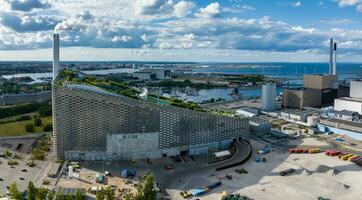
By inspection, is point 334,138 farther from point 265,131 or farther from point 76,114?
point 76,114

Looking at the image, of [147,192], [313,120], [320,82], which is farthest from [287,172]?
[320,82]

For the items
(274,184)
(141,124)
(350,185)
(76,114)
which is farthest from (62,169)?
(350,185)

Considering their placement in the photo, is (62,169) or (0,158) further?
(0,158)

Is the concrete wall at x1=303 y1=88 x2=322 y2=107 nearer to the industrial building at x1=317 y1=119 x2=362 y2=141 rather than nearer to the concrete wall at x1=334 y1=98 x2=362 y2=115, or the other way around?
the concrete wall at x1=334 y1=98 x2=362 y2=115

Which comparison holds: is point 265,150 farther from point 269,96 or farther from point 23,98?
point 23,98

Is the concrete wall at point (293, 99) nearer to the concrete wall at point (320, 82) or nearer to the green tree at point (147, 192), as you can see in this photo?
the concrete wall at point (320, 82)

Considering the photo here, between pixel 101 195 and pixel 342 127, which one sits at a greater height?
pixel 342 127

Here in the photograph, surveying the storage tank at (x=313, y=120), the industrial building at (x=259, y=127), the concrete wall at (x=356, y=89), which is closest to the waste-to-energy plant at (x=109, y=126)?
the industrial building at (x=259, y=127)

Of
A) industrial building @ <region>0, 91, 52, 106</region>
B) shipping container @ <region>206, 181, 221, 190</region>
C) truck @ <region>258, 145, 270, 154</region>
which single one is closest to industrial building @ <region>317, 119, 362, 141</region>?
truck @ <region>258, 145, 270, 154</region>
